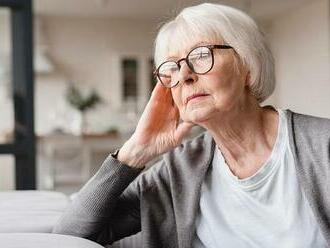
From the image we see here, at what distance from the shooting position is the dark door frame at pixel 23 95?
2.68 meters

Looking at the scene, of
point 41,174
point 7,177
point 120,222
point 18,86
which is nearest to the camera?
point 120,222

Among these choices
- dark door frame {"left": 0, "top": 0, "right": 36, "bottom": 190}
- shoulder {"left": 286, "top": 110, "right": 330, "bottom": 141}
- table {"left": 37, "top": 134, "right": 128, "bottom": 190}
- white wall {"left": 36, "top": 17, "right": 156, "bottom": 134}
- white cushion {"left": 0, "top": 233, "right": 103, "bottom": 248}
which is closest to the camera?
white cushion {"left": 0, "top": 233, "right": 103, "bottom": 248}

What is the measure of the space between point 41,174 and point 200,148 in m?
5.61

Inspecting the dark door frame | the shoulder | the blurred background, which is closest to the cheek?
the shoulder

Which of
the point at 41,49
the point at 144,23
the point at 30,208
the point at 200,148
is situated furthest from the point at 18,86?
the point at 144,23

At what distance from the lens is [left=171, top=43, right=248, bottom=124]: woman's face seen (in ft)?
3.41

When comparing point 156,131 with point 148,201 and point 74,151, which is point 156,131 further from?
point 74,151

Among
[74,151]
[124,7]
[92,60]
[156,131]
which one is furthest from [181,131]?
[92,60]

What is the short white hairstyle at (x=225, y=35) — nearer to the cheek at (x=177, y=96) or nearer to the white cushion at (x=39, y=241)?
the cheek at (x=177, y=96)

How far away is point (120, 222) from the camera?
1.17 meters

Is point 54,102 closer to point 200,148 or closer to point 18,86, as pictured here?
point 18,86

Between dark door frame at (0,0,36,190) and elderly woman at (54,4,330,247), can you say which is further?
dark door frame at (0,0,36,190)

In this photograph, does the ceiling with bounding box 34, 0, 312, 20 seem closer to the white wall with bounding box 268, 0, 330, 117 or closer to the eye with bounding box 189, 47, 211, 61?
the white wall with bounding box 268, 0, 330, 117

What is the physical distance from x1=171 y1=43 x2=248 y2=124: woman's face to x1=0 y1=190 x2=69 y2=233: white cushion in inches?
16.2
